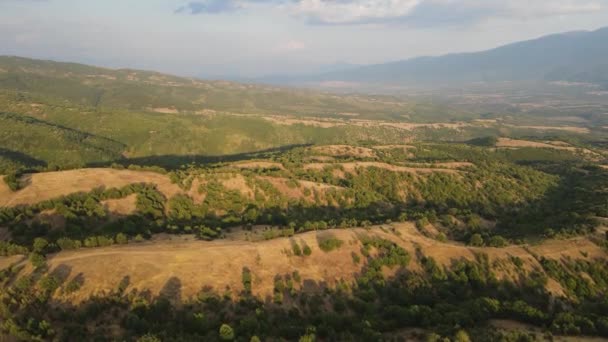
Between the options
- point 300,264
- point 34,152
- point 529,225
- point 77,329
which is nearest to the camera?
point 77,329

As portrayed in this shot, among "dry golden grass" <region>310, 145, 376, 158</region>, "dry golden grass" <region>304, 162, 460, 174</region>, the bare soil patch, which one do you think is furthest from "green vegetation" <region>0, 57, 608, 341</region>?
"dry golden grass" <region>310, 145, 376, 158</region>

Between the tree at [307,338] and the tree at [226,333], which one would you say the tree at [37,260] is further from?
the tree at [307,338]

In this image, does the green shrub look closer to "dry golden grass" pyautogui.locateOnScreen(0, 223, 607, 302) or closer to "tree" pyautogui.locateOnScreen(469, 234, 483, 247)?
"dry golden grass" pyautogui.locateOnScreen(0, 223, 607, 302)

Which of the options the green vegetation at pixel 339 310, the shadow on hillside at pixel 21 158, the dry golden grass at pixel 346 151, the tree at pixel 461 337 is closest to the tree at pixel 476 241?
the green vegetation at pixel 339 310

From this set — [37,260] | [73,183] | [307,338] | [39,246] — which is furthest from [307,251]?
[73,183]

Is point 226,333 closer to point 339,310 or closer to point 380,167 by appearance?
point 339,310

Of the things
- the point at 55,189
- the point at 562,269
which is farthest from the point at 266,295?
the point at 55,189

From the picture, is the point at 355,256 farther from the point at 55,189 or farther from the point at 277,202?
the point at 55,189
